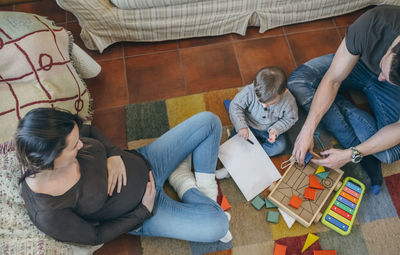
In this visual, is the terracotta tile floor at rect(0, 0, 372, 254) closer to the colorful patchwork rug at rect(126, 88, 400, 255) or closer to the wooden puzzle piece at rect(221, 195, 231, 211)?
the colorful patchwork rug at rect(126, 88, 400, 255)

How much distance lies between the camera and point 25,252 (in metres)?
1.07

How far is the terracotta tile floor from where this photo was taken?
6.25ft

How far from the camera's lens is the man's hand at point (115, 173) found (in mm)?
1226

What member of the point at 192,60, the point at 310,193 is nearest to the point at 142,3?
the point at 192,60

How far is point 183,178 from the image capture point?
1537 millimetres

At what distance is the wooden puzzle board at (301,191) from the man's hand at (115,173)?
0.75m

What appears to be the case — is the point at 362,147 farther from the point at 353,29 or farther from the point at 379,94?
the point at 353,29

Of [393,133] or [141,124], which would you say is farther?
[141,124]

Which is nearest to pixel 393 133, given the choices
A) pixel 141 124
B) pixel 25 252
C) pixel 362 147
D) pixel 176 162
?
pixel 362 147

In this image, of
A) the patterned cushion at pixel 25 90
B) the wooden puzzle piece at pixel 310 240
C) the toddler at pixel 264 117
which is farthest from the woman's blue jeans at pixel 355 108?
the patterned cushion at pixel 25 90

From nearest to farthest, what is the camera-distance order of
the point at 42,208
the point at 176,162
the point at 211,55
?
the point at 42,208
the point at 176,162
the point at 211,55

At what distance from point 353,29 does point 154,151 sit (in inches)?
41.7

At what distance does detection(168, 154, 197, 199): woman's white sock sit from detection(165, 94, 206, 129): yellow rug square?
30 centimetres

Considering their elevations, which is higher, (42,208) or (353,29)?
(353,29)
